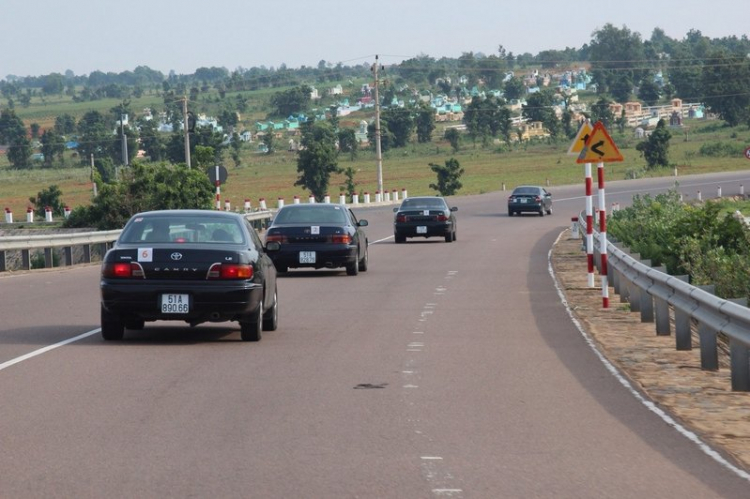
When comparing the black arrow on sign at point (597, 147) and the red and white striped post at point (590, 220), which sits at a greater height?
the black arrow on sign at point (597, 147)

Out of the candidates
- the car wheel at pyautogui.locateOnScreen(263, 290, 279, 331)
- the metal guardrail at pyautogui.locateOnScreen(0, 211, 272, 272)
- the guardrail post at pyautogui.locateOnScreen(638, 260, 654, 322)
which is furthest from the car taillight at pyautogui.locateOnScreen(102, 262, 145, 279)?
the metal guardrail at pyautogui.locateOnScreen(0, 211, 272, 272)

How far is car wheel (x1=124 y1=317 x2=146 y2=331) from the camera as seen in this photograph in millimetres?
14845

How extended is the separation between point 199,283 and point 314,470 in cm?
671

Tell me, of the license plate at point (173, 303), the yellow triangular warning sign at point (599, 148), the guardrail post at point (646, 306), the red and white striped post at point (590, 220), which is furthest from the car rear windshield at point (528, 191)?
the license plate at point (173, 303)

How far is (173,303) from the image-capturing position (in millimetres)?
14367

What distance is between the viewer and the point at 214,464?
817 cm

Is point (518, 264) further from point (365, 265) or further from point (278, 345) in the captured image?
point (278, 345)

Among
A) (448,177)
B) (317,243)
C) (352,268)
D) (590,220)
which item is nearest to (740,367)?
(590,220)

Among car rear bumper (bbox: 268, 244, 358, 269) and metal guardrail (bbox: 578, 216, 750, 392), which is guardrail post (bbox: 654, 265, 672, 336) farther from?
car rear bumper (bbox: 268, 244, 358, 269)

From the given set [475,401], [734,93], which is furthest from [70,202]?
[734,93]

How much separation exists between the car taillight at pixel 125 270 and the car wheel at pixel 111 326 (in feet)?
1.55

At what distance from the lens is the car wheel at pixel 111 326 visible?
1472cm

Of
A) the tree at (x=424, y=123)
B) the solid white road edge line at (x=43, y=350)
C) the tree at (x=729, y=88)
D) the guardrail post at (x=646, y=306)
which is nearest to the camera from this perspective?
the solid white road edge line at (x=43, y=350)

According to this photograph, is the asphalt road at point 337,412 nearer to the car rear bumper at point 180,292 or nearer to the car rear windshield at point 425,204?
the car rear bumper at point 180,292
